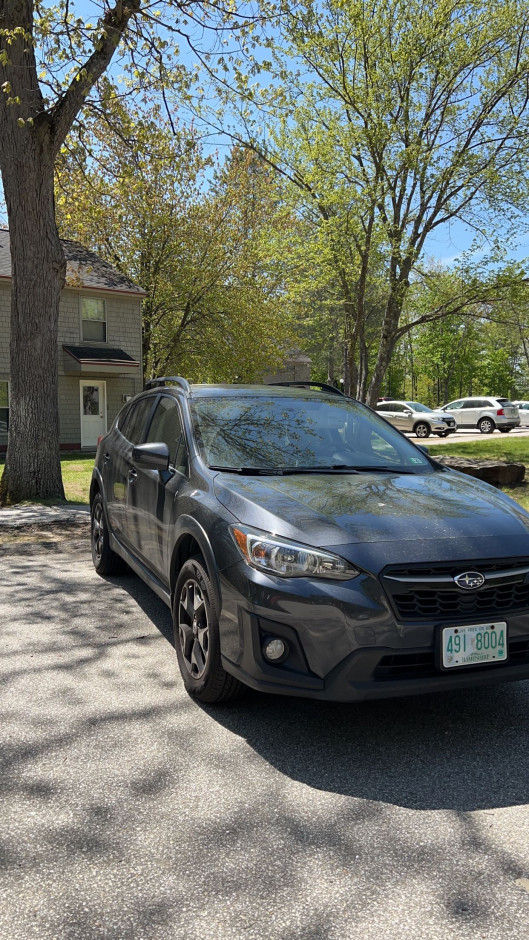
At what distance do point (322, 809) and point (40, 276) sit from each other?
29.5 ft

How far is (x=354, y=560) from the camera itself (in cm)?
310

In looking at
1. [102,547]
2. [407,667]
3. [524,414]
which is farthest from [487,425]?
[407,667]

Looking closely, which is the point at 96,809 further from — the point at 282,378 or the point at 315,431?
the point at 282,378

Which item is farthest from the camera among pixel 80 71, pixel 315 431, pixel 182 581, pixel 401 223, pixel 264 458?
pixel 401 223

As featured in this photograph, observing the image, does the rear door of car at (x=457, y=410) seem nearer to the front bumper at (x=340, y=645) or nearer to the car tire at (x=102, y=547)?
the car tire at (x=102, y=547)

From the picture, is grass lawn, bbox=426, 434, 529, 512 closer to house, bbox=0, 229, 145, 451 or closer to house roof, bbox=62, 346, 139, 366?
house roof, bbox=62, 346, 139, 366

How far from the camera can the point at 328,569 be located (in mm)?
3107

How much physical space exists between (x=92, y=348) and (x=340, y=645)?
Result: 23.7m

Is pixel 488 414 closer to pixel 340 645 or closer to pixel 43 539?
pixel 43 539

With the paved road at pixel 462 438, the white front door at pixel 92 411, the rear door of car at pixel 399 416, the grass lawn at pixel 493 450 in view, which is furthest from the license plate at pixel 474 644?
the rear door of car at pixel 399 416

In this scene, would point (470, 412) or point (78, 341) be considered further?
point (470, 412)

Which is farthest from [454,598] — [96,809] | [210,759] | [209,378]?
[209,378]

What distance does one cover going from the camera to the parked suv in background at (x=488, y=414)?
33.3 meters

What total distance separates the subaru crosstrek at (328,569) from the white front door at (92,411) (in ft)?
70.3
